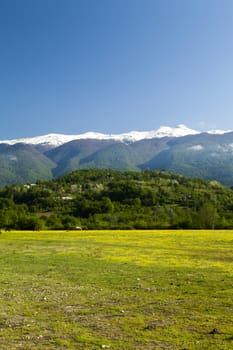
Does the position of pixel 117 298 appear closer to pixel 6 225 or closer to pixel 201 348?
pixel 201 348

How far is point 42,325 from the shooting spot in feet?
46.3

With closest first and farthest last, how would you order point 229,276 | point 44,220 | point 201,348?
point 201,348 → point 229,276 → point 44,220

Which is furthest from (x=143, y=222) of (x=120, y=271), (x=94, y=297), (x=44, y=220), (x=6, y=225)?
(x=94, y=297)

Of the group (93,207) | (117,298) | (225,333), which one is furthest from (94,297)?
(93,207)

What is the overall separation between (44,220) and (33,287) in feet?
405

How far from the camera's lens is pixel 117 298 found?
19094 millimetres

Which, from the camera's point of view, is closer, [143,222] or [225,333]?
[225,333]

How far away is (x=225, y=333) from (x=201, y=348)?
1807 millimetres

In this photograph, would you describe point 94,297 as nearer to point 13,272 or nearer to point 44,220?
point 13,272

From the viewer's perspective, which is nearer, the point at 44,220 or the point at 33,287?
the point at 33,287

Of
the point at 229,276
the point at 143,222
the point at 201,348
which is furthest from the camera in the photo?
the point at 143,222

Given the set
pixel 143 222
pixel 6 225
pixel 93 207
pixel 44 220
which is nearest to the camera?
pixel 6 225

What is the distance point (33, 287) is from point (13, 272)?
721 centimetres

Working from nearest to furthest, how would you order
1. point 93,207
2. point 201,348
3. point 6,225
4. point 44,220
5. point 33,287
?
1. point 201,348
2. point 33,287
3. point 6,225
4. point 44,220
5. point 93,207
